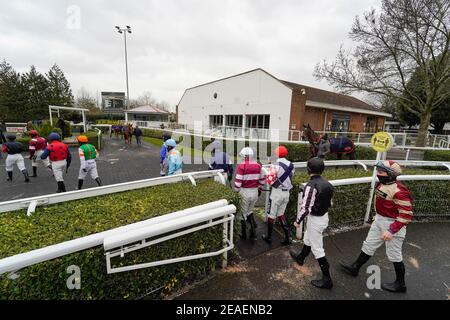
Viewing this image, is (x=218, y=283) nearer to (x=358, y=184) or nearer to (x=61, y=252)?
(x=61, y=252)

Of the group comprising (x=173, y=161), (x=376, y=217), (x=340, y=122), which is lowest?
(x=376, y=217)

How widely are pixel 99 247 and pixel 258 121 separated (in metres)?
19.8

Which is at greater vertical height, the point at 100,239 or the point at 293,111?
the point at 293,111

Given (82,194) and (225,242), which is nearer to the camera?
(225,242)

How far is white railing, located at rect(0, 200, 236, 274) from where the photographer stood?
5.56 ft

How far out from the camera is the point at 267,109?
19.1 meters

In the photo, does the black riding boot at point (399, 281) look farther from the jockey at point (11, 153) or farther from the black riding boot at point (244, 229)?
the jockey at point (11, 153)

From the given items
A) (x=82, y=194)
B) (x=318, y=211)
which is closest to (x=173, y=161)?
(x=82, y=194)

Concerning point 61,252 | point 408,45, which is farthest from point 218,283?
point 408,45

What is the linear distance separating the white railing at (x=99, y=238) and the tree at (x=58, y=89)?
44.3 metres

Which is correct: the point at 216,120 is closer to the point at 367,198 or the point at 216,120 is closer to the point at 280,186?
the point at 367,198

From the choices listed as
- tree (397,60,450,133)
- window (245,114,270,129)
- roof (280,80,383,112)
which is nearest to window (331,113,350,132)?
roof (280,80,383,112)

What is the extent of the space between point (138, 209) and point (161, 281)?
101 cm
